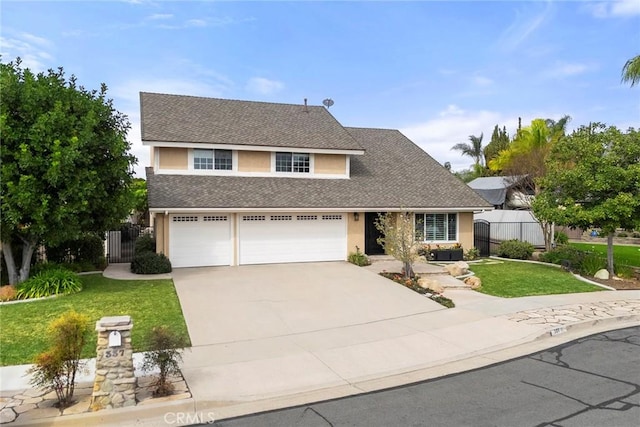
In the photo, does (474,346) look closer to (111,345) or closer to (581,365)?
(581,365)

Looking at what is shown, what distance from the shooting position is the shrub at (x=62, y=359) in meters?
5.92

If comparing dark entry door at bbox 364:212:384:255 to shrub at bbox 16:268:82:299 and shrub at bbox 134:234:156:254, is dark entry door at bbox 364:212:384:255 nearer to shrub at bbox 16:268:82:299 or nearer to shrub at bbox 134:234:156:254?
shrub at bbox 134:234:156:254

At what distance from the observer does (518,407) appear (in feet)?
20.2

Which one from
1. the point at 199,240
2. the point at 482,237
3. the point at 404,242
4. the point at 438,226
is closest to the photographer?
the point at 404,242

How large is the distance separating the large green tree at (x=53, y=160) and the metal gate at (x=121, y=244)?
23.0 feet

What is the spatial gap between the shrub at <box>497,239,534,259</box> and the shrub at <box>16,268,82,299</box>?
1834 cm

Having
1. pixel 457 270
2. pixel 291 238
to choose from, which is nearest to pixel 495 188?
pixel 457 270

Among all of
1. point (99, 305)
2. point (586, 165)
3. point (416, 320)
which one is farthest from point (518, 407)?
point (586, 165)

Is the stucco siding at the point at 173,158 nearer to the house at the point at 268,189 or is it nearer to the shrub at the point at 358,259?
the house at the point at 268,189

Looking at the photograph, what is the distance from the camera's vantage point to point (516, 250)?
71.1ft

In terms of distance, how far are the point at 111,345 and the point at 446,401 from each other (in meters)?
4.69

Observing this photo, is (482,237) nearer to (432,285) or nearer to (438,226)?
(438,226)

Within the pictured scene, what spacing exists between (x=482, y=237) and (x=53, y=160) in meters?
19.4

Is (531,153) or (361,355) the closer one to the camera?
Result: (361,355)
